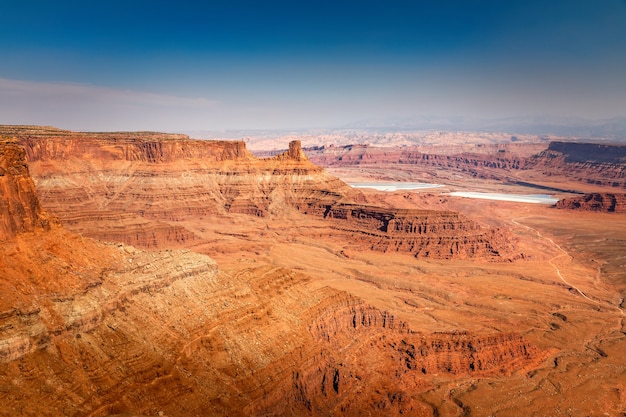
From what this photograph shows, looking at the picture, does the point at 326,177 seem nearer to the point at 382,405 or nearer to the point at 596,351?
the point at 596,351

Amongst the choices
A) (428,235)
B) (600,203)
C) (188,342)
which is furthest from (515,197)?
(188,342)

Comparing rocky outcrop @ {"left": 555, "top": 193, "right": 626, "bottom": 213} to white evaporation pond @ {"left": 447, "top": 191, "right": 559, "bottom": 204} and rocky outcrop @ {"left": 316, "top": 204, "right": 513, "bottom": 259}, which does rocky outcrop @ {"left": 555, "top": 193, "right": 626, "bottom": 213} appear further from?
rocky outcrop @ {"left": 316, "top": 204, "right": 513, "bottom": 259}

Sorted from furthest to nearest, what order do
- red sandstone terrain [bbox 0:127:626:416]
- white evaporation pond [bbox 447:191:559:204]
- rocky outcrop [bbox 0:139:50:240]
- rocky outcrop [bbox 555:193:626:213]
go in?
white evaporation pond [bbox 447:191:559:204] < rocky outcrop [bbox 555:193:626:213] < rocky outcrop [bbox 0:139:50:240] < red sandstone terrain [bbox 0:127:626:416]

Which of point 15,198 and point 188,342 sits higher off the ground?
point 15,198

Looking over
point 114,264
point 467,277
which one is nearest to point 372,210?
point 467,277

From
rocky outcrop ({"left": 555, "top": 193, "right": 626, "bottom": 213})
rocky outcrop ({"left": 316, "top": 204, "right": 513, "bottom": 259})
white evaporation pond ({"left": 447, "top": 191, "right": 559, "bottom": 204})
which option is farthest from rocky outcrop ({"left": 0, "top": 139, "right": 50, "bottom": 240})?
white evaporation pond ({"left": 447, "top": 191, "right": 559, "bottom": 204})

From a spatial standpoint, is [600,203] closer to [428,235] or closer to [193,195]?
[428,235]
